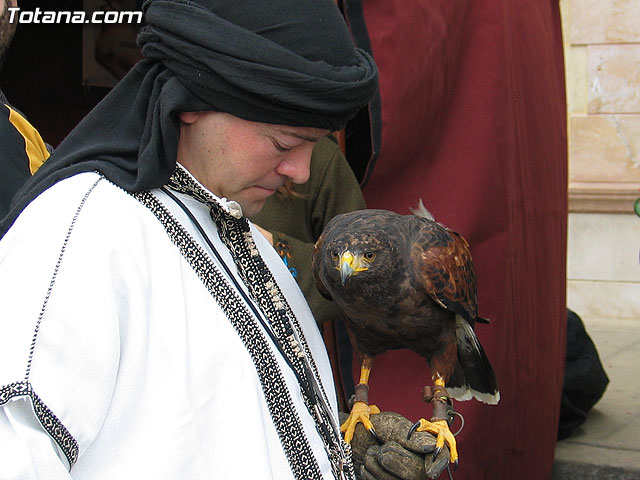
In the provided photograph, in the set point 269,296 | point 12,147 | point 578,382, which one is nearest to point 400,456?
point 269,296

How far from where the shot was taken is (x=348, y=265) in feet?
6.74

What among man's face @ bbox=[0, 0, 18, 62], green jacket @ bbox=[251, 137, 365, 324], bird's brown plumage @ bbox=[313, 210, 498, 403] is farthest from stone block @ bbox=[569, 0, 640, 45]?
man's face @ bbox=[0, 0, 18, 62]

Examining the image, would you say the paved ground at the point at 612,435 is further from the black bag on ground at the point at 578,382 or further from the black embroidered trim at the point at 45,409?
the black embroidered trim at the point at 45,409

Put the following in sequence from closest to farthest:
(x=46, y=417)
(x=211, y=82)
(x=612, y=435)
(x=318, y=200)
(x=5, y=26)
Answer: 1. (x=46, y=417)
2. (x=211, y=82)
3. (x=5, y=26)
4. (x=318, y=200)
5. (x=612, y=435)

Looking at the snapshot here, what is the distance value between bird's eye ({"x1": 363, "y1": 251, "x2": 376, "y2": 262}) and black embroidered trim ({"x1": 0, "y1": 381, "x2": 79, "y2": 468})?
3.57 ft

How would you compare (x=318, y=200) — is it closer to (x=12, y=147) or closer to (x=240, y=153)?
(x=12, y=147)

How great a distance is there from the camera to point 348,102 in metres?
1.41

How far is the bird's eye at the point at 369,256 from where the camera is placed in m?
2.08

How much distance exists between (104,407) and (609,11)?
245 inches

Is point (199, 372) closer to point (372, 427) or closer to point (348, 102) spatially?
point (348, 102)

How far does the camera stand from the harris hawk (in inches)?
82.8

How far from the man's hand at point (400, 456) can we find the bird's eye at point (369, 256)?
0.45 m

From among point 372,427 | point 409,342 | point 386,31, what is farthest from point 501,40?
point 372,427

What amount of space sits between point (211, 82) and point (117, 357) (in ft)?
1.60
